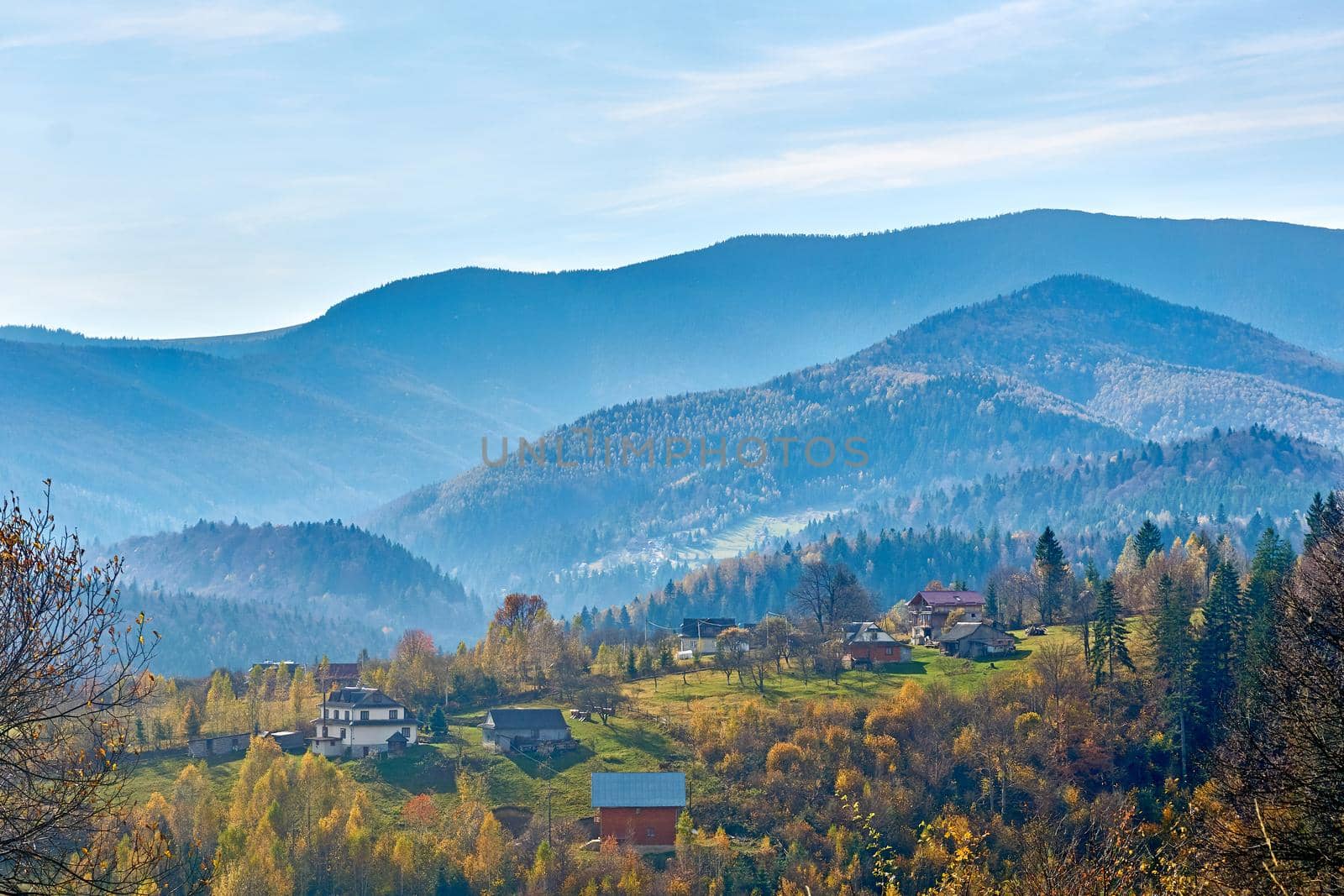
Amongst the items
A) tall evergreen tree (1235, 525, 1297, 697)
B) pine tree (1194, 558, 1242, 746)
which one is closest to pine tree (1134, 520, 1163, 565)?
tall evergreen tree (1235, 525, 1297, 697)

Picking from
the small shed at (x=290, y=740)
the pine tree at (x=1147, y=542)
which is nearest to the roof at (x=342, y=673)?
the small shed at (x=290, y=740)

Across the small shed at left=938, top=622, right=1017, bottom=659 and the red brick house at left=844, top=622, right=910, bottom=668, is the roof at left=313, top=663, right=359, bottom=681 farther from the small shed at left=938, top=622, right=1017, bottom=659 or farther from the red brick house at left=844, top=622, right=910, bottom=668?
the small shed at left=938, top=622, right=1017, bottom=659

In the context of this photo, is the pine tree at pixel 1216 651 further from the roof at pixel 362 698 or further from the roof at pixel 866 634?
the roof at pixel 362 698

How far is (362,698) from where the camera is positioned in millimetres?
106500

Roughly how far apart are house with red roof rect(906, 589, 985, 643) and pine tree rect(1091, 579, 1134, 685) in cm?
2197

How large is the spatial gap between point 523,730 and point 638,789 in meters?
14.9

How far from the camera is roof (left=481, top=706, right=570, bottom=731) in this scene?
336 ft

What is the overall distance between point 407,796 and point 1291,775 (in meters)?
67.3

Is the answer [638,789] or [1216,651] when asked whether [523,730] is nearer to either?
[638,789]

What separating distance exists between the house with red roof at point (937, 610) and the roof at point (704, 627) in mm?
15243

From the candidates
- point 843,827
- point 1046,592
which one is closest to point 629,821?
point 843,827

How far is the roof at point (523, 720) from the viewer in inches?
4031

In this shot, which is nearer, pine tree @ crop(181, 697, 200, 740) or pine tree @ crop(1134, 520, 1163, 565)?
pine tree @ crop(181, 697, 200, 740)

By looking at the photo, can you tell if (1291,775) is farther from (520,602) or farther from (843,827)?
(520,602)
